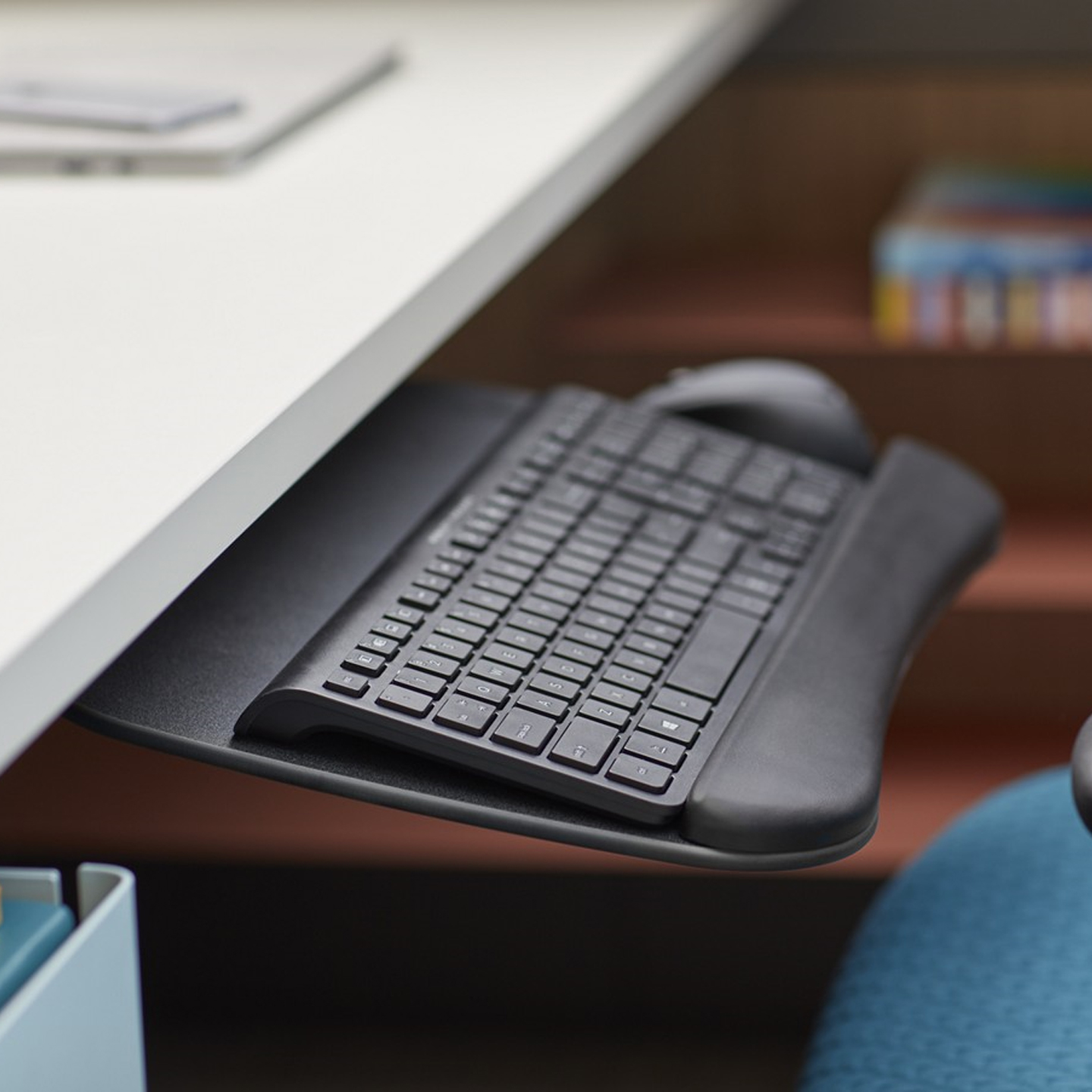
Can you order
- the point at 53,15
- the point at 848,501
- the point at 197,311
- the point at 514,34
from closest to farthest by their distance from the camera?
the point at 197,311, the point at 848,501, the point at 514,34, the point at 53,15

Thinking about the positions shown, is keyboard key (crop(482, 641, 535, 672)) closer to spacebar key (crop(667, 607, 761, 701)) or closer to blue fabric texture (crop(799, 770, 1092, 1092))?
spacebar key (crop(667, 607, 761, 701))

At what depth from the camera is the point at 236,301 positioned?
0.67 m

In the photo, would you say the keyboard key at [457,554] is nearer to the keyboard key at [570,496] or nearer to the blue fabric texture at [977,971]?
the keyboard key at [570,496]

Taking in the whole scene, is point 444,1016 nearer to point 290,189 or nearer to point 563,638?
point 290,189

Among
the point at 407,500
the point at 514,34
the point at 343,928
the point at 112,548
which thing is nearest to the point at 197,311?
the point at 407,500

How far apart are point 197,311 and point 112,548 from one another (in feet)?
0.76

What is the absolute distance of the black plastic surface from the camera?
54 cm

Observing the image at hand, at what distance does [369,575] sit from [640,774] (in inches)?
5.9

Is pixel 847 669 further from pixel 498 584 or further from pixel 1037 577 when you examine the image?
pixel 1037 577

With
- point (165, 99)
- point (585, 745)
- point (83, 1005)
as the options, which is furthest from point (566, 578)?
point (165, 99)

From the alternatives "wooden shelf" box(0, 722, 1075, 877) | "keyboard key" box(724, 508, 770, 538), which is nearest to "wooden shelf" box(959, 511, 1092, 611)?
"wooden shelf" box(0, 722, 1075, 877)

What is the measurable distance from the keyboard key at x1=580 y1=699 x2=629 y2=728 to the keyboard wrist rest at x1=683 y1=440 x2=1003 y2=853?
3 cm

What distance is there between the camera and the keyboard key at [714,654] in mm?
604

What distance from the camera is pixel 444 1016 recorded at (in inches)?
64.6
